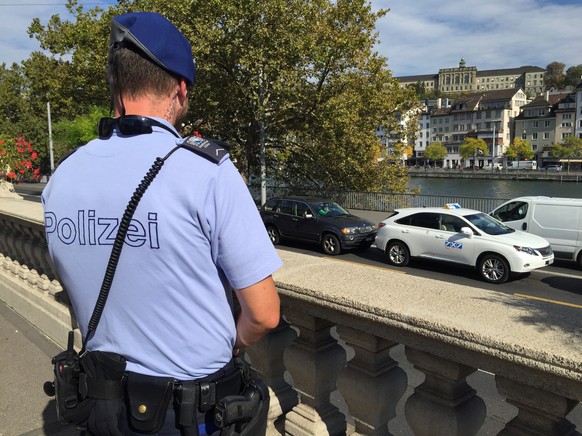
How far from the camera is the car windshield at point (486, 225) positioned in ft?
40.6

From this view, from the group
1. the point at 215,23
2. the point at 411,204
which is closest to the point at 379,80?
the point at 411,204

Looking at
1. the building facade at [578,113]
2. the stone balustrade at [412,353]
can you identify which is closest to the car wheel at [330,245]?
the stone balustrade at [412,353]

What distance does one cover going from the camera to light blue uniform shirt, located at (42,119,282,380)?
1.29 m

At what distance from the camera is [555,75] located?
176 meters

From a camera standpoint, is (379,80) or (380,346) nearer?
(380,346)

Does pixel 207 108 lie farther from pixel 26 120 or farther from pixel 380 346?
pixel 26 120

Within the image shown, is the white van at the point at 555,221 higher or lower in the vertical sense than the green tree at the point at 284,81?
lower

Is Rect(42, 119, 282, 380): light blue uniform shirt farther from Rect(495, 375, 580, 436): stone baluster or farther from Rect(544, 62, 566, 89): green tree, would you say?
Rect(544, 62, 566, 89): green tree

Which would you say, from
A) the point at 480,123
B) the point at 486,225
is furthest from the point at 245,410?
the point at 480,123

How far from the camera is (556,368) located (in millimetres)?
1286

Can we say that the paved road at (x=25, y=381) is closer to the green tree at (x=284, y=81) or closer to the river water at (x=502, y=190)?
the green tree at (x=284, y=81)

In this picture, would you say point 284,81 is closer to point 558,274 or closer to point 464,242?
point 464,242

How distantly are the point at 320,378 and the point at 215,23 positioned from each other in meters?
20.8

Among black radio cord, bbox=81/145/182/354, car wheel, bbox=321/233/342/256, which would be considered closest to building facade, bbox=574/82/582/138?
car wheel, bbox=321/233/342/256
